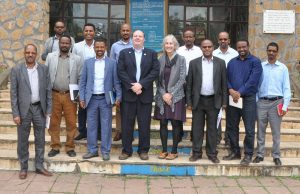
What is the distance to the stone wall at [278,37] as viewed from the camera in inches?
368

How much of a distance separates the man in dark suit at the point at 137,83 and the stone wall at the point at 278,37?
434cm

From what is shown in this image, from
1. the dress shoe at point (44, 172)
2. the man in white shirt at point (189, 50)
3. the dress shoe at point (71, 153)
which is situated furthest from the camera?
the man in white shirt at point (189, 50)

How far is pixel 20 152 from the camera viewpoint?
18.3 feet

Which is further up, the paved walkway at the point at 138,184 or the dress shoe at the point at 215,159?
the dress shoe at the point at 215,159

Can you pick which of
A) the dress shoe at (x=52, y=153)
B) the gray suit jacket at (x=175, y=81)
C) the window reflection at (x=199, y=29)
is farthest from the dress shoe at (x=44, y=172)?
the window reflection at (x=199, y=29)

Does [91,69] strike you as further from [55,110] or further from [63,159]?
[63,159]

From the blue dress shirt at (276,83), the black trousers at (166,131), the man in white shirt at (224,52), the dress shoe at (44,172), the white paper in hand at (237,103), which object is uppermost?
the man in white shirt at (224,52)

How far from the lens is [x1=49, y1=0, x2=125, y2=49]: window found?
33.6 feet

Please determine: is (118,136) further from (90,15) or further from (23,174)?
(90,15)

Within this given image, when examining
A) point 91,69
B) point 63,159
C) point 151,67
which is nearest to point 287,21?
point 151,67

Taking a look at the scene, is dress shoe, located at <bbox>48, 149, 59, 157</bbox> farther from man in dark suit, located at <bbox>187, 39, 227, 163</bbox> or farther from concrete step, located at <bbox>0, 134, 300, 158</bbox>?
man in dark suit, located at <bbox>187, 39, 227, 163</bbox>

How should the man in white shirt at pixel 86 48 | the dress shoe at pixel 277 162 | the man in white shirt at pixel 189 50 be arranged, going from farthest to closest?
the man in white shirt at pixel 189 50, the man in white shirt at pixel 86 48, the dress shoe at pixel 277 162

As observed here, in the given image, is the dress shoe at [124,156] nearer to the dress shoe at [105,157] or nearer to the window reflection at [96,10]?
the dress shoe at [105,157]

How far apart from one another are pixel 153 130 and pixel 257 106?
71.7 inches
